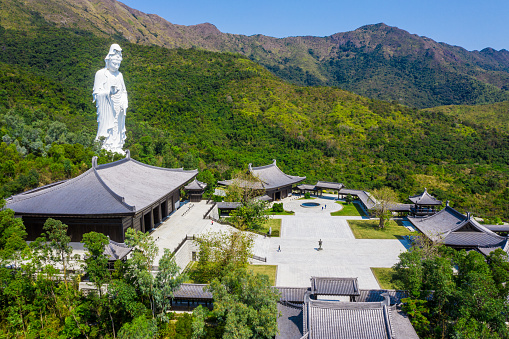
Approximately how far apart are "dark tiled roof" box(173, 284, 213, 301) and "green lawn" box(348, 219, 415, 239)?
13.1 m

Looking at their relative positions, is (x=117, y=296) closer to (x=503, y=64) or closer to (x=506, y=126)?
(x=506, y=126)

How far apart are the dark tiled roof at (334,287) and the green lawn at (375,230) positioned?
10.2m

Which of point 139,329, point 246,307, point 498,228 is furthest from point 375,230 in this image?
point 139,329

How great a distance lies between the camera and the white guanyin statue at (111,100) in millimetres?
26031

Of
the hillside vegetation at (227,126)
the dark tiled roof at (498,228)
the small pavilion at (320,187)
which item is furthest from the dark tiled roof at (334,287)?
the small pavilion at (320,187)

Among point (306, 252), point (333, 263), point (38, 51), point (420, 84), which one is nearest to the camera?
point (333, 263)

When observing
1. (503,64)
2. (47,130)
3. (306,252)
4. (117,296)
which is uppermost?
(503,64)

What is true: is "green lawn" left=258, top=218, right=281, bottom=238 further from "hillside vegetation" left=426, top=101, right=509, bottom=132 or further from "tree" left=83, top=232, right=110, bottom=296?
"hillside vegetation" left=426, top=101, right=509, bottom=132

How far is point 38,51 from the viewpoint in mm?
58250

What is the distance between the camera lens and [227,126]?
5428 centimetres

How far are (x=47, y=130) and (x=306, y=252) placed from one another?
2313 cm

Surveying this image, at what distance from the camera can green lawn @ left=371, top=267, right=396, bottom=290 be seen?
16.7m

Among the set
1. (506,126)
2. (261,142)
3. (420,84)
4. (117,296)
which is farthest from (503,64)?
(117,296)

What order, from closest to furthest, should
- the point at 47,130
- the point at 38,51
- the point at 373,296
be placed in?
the point at 373,296 < the point at 47,130 < the point at 38,51
